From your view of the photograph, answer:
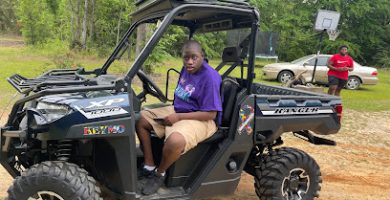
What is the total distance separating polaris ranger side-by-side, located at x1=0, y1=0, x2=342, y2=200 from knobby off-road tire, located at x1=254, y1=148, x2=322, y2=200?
11mm

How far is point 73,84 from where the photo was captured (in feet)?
12.0

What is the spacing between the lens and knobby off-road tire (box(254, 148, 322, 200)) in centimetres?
442

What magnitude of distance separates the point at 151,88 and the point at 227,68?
89 cm

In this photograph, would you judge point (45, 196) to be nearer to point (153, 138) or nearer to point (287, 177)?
point (153, 138)

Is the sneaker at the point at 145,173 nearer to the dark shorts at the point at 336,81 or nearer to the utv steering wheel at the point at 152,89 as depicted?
the utv steering wheel at the point at 152,89

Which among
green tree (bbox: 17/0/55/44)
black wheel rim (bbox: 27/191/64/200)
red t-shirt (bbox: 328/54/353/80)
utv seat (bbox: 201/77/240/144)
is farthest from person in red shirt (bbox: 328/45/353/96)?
green tree (bbox: 17/0/55/44)

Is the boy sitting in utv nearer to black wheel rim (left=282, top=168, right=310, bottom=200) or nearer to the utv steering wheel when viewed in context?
the utv steering wheel

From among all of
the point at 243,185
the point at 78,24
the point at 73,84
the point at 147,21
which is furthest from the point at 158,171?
the point at 78,24

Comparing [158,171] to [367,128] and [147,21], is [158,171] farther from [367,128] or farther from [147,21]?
[367,128]

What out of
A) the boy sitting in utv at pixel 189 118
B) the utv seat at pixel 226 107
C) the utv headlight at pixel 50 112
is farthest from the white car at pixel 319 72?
the utv headlight at pixel 50 112

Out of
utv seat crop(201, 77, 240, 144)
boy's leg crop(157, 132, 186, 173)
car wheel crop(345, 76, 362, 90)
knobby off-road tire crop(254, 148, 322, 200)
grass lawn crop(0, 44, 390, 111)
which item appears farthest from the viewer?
car wheel crop(345, 76, 362, 90)

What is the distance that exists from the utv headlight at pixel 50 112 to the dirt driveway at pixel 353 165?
1803 mm

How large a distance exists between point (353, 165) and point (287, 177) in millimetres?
2753

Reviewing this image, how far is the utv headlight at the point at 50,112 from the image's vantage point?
3.28m
